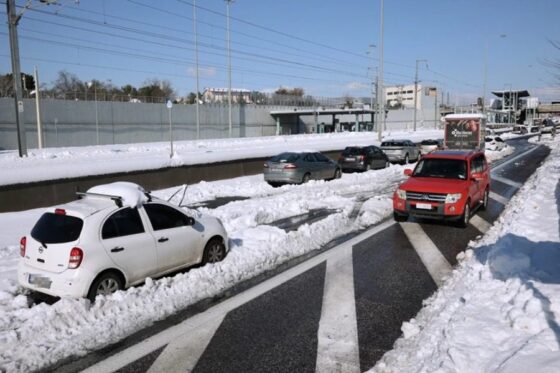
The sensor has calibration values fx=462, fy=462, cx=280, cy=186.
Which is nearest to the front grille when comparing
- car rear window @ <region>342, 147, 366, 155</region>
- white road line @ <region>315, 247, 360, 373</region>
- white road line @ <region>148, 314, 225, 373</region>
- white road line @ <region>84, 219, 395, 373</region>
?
white road line @ <region>84, 219, 395, 373</region>

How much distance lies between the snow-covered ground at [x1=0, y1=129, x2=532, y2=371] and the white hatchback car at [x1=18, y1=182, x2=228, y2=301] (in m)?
0.24

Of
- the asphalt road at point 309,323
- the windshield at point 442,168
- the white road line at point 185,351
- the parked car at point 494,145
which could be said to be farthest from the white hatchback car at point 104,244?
the parked car at point 494,145

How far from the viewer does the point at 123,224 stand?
23.2ft

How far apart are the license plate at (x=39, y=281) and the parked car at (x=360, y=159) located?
21009 mm

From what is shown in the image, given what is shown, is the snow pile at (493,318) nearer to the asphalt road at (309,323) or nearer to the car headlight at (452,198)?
the asphalt road at (309,323)

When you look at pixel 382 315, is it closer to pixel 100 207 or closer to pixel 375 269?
pixel 375 269

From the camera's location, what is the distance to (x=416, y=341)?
5566mm

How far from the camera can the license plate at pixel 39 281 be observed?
644cm

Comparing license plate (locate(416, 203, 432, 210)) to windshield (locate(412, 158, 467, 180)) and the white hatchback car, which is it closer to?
windshield (locate(412, 158, 467, 180))

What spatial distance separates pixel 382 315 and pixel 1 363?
4737 mm

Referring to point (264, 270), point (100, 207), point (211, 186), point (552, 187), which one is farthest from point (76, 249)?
point (552, 187)

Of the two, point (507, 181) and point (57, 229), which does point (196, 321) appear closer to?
point (57, 229)

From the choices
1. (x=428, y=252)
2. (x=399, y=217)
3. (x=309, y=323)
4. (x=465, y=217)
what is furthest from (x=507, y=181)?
(x=309, y=323)

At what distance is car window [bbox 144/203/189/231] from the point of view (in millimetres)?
7574
